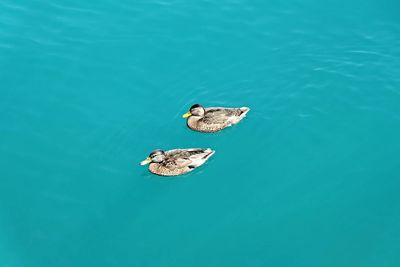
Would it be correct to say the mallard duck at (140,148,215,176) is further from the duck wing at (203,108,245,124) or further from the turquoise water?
the duck wing at (203,108,245,124)

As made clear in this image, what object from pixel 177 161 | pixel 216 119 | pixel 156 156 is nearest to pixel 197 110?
pixel 216 119

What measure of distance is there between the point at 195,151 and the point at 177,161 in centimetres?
48

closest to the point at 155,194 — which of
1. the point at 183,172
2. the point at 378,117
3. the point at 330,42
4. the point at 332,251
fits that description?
the point at 183,172

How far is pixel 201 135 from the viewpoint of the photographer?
1633 cm

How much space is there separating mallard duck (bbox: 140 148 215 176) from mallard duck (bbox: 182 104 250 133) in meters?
0.89

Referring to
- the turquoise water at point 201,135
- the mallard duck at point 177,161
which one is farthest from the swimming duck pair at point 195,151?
the turquoise water at point 201,135

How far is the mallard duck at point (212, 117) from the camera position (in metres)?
A: 16.1

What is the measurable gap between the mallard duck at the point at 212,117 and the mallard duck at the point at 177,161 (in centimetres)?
89

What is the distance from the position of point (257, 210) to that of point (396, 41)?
717cm

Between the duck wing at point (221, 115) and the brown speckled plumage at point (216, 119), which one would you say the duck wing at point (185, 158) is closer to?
the brown speckled plumage at point (216, 119)

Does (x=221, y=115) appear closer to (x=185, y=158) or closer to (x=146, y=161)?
(x=185, y=158)

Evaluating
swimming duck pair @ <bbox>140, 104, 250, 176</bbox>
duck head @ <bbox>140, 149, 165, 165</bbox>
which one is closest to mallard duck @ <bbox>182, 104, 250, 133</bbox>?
swimming duck pair @ <bbox>140, 104, 250, 176</bbox>

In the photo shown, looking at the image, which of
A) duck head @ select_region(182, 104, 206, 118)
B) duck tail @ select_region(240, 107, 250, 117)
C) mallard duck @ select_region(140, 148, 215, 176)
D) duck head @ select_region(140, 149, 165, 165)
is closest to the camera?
duck head @ select_region(140, 149, 165, 165)

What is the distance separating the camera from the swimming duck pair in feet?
50.2
